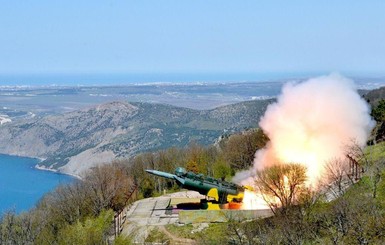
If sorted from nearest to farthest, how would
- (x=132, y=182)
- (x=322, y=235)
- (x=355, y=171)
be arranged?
1. (x=322, y=235)
2. (x=355, y=171)
3. (x=132, y=182)

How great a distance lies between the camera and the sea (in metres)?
115

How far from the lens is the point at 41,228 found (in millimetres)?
47281

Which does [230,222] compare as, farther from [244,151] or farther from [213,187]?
[244,151]

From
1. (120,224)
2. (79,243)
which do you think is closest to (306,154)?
(120,224)

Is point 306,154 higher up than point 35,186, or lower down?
higher up

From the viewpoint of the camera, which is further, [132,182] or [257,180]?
[132,182]

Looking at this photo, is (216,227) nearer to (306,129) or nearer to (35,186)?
(306,129)

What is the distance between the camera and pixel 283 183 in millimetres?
Result: 37781

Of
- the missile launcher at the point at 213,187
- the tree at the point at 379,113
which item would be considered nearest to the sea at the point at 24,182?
the tree at the point at 379,113

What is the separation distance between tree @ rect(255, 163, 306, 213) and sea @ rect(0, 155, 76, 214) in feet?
222

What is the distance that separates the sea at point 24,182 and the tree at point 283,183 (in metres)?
67.6

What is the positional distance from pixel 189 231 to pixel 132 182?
80.2 feet

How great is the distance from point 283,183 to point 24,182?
12046 centimetres

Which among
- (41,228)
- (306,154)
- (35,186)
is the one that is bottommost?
(35,186)
